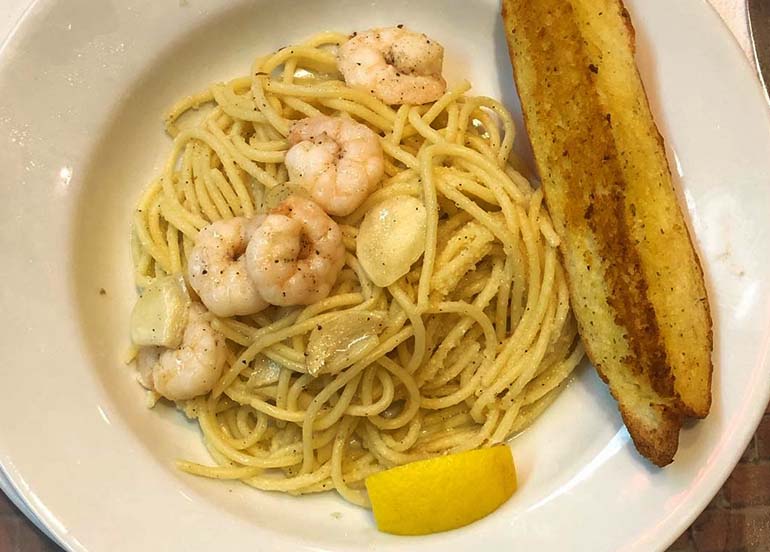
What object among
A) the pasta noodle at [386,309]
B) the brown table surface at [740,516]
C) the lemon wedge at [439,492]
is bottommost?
the brown table surface at [740,516]

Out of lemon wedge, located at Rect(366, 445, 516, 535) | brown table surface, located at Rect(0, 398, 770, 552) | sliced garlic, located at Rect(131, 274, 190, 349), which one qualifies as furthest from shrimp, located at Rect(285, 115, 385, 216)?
brown table surface, located at Rect(0, 398, 770, 552)

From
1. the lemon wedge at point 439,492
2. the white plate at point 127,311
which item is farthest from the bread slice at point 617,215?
the lemon wedge at point 439,492

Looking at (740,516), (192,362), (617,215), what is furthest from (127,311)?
(740,516)

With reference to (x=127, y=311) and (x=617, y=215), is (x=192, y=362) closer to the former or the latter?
(x=127, y=311)

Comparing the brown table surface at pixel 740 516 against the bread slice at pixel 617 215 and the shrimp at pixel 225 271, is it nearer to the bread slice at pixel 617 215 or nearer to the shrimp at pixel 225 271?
the bread slice at pixel 617 215

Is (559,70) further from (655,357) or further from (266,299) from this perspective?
(266,299)

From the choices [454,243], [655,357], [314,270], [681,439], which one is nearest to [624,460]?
[681,439]
